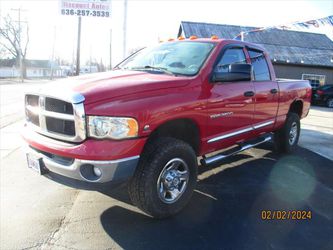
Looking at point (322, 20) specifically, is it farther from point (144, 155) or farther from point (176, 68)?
point (144, 155)

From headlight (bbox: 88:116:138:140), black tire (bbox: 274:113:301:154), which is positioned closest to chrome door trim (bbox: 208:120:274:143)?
black tire (bbox: 274:113:301:154)

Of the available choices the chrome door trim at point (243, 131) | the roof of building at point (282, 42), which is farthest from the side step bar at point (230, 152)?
the roof of building at point (282, 42)

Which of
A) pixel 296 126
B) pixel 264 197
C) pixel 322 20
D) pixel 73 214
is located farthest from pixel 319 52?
pixel 73 214

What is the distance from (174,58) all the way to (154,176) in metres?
1.75

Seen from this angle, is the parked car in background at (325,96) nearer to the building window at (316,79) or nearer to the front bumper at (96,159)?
the building window at (316,79)

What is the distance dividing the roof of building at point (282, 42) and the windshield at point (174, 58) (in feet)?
63.5

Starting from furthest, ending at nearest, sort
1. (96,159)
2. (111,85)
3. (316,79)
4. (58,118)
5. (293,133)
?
(316,79) < (293,133) < (111,85) < (58,118) < (96,159)

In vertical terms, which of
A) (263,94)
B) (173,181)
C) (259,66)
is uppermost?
(259,66)

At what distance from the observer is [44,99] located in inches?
138

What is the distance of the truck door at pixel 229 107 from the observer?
13.7 feet

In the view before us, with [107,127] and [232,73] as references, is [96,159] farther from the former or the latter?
[232,73]

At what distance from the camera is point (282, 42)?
87.2 ft

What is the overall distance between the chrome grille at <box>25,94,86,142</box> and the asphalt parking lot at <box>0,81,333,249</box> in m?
0.69

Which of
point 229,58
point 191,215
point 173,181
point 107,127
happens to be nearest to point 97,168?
point 107,127
